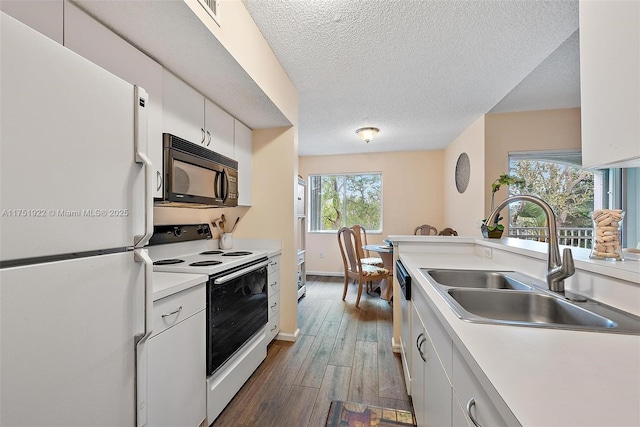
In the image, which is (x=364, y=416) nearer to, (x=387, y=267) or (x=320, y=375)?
(x=320, y=375)

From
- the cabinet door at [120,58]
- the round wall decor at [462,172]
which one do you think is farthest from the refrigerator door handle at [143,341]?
the round wall decor at [462,172]

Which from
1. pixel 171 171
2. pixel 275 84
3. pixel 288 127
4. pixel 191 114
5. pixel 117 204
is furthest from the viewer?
pixel 288 127

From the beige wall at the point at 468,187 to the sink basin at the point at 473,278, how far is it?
216 centimetres

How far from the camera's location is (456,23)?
5.73 ft

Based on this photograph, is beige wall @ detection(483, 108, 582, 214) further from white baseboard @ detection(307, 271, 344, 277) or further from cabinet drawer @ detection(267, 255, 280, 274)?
white baseboard @ detection(307, 271, 344, 277)

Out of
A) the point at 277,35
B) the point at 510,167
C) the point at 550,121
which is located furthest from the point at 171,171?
the point at 550,121

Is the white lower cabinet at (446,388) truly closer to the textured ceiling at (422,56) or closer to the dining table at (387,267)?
the textured ceiling at (422,56)

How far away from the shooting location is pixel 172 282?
4.26 ft

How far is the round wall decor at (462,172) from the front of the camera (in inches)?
152

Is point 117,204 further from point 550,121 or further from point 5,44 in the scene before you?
point 550,121

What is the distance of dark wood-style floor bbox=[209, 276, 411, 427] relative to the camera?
1618 millimetres

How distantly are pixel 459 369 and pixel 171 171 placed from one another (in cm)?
170

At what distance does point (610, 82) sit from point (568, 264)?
25.7 inches

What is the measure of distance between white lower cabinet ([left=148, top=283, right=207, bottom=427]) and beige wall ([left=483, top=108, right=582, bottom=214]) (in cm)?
355
